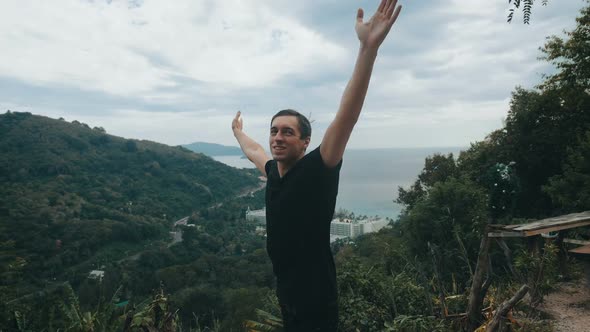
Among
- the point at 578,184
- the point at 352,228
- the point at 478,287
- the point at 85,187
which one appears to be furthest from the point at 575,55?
the point at 85,187

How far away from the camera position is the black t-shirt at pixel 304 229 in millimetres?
1071

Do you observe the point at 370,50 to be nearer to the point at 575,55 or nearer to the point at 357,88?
the point at 357,88

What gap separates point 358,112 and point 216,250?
4956cm

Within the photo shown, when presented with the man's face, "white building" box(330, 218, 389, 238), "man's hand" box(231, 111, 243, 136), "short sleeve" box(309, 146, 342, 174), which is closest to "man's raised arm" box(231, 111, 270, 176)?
"man's hand" box(231, 111, 243, 136)

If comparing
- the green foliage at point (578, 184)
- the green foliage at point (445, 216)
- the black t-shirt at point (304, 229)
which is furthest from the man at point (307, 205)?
the green foliage at point (445, 216)

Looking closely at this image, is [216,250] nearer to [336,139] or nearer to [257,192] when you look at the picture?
[257,192]

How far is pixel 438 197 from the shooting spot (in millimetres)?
11852

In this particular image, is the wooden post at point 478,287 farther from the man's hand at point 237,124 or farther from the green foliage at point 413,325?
the man's hand at point 237,124

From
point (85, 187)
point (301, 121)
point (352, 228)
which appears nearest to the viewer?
point (301, 121)

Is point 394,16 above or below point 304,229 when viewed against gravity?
above

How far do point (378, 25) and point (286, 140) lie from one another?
0.44 meters

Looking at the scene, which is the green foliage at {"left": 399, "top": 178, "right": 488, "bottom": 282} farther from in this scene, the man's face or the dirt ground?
the man's face

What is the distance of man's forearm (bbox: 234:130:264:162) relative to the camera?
182 centimetres

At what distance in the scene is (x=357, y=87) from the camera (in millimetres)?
959
